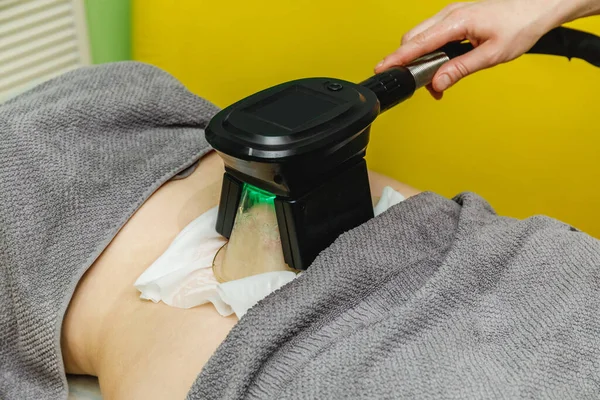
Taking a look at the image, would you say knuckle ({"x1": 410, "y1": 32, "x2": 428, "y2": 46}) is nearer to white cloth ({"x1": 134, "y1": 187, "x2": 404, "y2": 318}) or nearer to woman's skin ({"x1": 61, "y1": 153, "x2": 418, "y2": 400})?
woman's skin ({"x1": 61, "y1": 153, "x2": 418, "y2": 400})

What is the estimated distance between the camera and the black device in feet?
2.55

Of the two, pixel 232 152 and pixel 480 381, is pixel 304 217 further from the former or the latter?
pixel 480 381

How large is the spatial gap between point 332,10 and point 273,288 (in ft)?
2.51

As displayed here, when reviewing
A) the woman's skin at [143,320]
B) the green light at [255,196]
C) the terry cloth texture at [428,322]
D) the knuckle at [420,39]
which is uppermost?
Result: the knuckle at [420,39]

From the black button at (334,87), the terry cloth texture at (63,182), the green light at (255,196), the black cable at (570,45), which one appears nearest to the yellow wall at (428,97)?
the black cable at (570,45)

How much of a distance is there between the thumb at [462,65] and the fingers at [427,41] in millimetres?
39

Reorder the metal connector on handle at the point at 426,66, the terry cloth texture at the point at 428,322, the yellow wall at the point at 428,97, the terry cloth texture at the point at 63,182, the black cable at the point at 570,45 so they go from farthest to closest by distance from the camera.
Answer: the yellow wall at the point at 428,97, the black cable at the point at 570,45, the metal connector on handle at the point at 426,66, the terry cloth texture at the point at 63,182, the terry cloth texture at the point at 428,322

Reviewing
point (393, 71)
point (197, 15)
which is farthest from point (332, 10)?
point (393, 71)

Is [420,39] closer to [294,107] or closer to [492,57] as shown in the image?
[492,57]

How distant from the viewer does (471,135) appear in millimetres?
1424

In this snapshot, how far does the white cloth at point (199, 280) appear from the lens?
0.85m

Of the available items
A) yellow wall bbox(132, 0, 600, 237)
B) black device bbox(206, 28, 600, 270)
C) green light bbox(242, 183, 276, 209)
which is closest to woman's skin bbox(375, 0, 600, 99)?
black device bbox(206, 28, 600, 270)

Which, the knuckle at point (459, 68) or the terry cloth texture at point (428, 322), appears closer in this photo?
the terry cloth texture at point (428, 322)

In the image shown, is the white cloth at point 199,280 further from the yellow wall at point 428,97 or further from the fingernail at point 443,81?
the yellow wall at point 428,97
